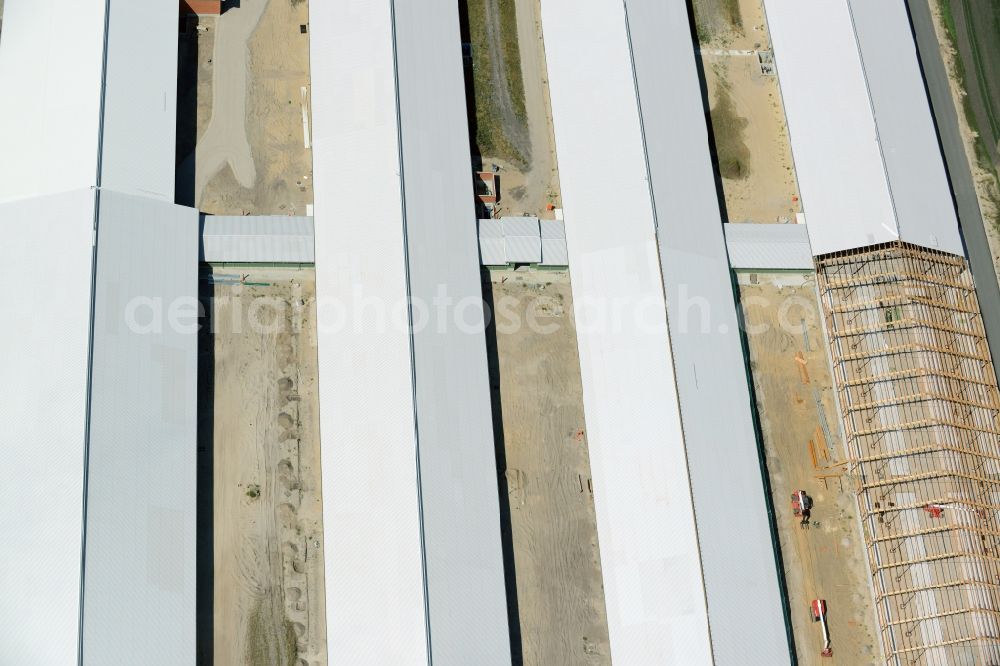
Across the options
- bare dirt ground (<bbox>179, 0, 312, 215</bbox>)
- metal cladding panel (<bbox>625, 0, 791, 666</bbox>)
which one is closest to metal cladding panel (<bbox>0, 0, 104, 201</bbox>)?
bare dirt ground (<bbox>179, 0, 312, 215</bbox>)

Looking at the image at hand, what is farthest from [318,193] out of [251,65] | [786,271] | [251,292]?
[786,271]

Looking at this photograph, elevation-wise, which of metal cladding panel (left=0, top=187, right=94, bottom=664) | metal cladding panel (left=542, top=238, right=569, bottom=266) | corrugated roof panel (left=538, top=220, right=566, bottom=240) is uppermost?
corrugated roof panel (left=538, top=220, right=566, bottom=240)

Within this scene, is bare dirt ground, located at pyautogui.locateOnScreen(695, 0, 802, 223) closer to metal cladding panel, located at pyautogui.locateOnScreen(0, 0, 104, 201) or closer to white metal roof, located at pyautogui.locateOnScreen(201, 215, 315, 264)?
white metal roof, located at pyautogui.locateOnScreen(201, 215, 315, 264)

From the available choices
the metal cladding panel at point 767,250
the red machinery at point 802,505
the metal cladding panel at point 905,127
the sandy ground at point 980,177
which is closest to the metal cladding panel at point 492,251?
the metal cladding panel at point 767,250

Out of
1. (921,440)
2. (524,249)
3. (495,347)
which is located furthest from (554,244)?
(921,440)

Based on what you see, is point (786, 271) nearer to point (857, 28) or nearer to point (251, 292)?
point (857, 28)

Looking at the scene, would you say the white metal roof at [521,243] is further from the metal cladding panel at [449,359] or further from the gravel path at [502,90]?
the gravel path at [502,90]

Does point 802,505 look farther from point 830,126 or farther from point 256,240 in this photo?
point 256,240
